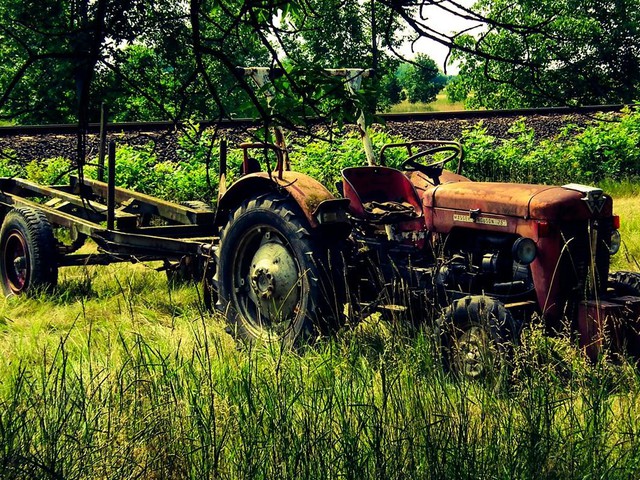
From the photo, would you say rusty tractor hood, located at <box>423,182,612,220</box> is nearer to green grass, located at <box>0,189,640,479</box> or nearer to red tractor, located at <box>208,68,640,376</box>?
red tractor, located at <box>208,68,640,376</box>

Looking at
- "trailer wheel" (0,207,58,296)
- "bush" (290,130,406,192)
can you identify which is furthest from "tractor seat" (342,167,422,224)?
"bush" (290,130,406,192)

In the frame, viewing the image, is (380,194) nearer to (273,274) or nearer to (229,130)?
(273,274)

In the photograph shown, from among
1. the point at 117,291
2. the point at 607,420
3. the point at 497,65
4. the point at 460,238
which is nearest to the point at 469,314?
the point at 460,238

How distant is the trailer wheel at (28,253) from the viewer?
699 cm

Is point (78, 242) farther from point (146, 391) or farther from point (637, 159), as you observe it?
point (637, 159)

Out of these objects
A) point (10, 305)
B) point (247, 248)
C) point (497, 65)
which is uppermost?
point (497, 65)

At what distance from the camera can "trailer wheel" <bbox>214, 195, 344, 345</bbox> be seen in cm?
536

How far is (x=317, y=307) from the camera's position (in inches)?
211

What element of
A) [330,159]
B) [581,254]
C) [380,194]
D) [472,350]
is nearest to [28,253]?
[380,194]

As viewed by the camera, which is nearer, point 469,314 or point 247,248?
point 469,314

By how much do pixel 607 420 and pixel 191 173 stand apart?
7565 mm

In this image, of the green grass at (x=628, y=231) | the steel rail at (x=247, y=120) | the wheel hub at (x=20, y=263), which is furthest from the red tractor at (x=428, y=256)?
the steel rail at (x=247, y=120)

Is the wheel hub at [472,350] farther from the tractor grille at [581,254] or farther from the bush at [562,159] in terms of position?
the bush at [562,159]

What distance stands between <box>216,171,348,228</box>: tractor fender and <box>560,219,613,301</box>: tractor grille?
1.31 m
